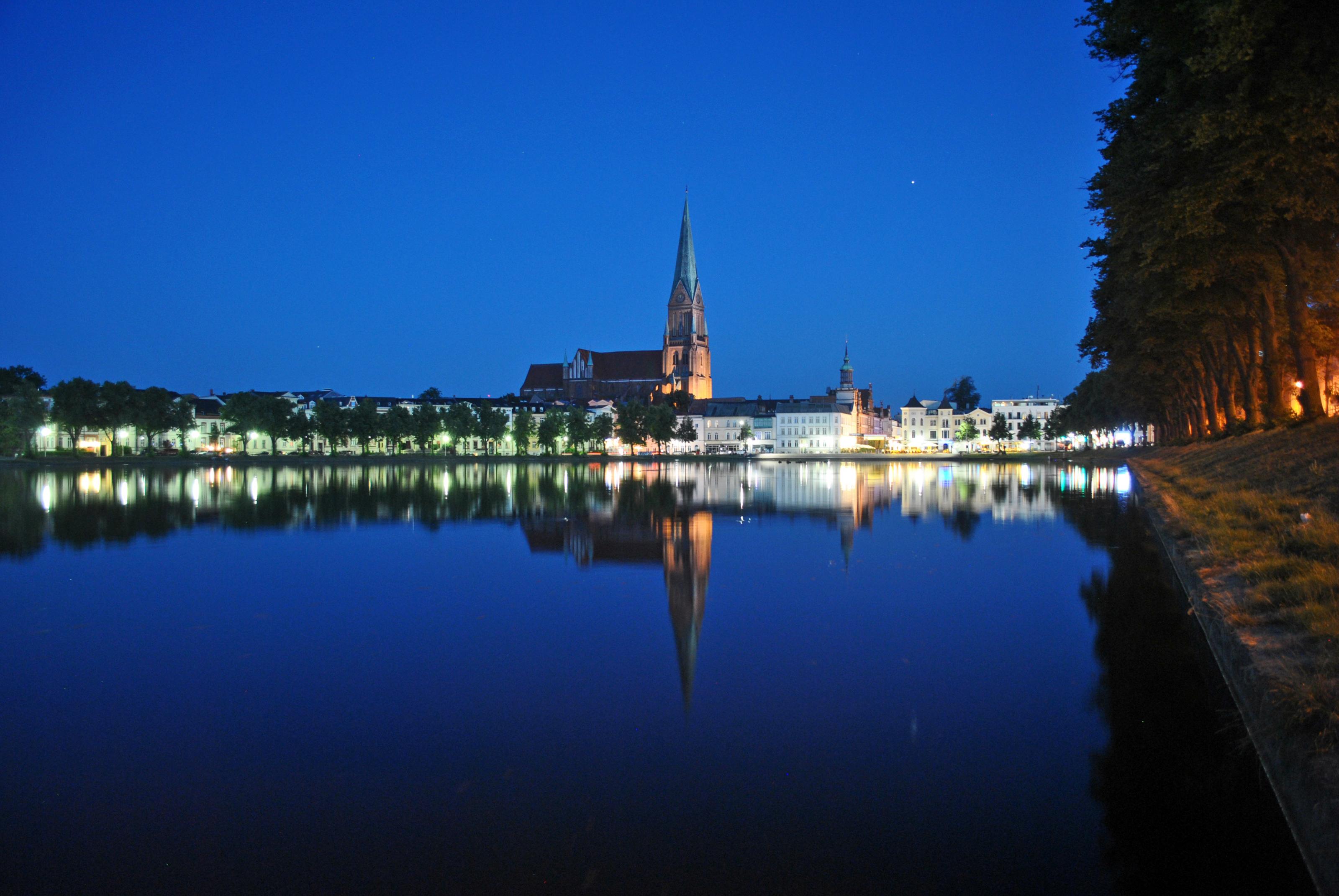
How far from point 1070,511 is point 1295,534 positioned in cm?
1938

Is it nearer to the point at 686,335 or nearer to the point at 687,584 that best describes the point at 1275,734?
the point at 687,584

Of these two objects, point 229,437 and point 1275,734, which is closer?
point 1275,734

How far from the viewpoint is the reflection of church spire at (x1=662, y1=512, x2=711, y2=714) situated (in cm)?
973

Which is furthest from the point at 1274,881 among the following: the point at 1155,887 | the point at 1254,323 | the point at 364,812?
the point at 1254,323

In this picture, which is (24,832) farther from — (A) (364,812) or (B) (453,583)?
(B) (453,583)

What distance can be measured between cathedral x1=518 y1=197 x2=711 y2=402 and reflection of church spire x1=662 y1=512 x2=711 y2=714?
153 m

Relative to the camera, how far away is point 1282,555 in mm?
10211

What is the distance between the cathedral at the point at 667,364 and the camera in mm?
181250

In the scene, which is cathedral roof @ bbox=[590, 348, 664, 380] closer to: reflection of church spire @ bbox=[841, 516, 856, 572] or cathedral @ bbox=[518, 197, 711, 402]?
cathedral @ bbox=[518, 197, 711, 402]

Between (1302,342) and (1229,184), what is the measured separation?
9.99m

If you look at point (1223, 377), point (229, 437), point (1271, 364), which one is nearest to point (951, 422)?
point (229, 437)

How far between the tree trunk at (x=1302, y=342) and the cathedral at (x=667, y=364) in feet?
505

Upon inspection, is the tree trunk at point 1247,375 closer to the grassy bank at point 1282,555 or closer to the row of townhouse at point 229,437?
the grassy bank at point 1282,555

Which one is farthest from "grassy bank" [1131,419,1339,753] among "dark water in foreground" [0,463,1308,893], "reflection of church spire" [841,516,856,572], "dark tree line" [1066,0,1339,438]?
"reflection of church spire" [841,516,856,572]
